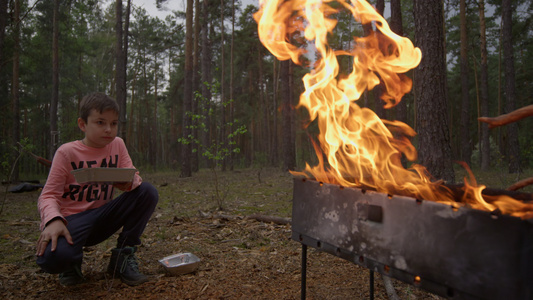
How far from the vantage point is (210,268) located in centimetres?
341

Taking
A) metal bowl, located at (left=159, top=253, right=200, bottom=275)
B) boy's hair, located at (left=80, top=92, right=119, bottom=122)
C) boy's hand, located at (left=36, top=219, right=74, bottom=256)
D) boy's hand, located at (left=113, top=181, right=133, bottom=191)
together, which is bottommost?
metal bowl, located at (left=159, top=253, right=200, bottom=275)

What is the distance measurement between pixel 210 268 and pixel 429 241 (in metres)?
2.49

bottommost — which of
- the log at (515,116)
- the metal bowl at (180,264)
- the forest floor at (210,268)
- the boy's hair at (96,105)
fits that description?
the forest floor at (210,268)

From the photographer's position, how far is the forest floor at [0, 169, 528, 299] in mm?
2818

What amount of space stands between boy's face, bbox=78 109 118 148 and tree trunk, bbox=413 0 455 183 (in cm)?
484

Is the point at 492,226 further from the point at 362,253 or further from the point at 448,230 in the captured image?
the point at 362,253

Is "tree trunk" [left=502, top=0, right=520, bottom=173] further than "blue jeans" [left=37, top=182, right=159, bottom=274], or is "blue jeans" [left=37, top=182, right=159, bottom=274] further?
"tree trunk" [left=502, top=0, right=520, bottom=173]

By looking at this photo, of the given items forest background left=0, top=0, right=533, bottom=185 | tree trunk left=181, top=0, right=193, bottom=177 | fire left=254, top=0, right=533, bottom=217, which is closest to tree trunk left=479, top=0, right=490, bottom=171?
forest background left=0, top=0, right=533, bottom=185

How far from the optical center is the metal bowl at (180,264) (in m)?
3.18

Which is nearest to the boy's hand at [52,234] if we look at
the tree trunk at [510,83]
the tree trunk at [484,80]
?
the tree trunk at [510,83]

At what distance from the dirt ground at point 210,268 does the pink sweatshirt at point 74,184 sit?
740 mm

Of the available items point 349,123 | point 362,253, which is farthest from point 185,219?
point 362,253

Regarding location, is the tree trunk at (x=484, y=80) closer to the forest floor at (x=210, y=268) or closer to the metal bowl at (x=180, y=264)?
the forest floor at (x=210, y=268)

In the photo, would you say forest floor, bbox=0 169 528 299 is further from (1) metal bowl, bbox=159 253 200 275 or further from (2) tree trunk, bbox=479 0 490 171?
(2) tree trunk, bbox=479 0 490 171
